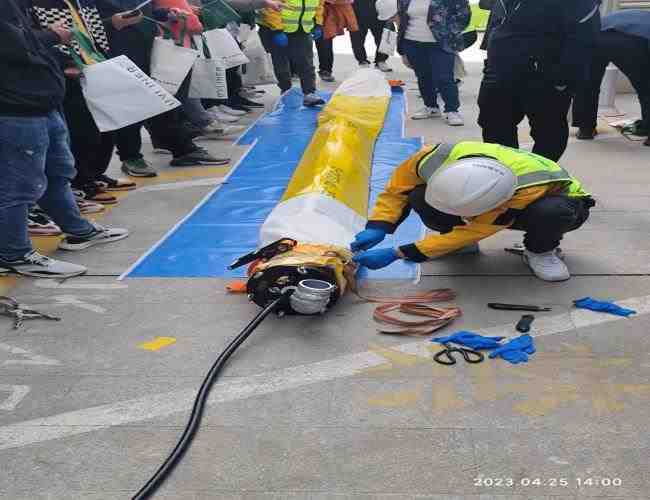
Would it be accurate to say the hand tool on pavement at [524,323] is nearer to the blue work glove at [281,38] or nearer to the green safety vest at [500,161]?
the green safety vest at [500,161]

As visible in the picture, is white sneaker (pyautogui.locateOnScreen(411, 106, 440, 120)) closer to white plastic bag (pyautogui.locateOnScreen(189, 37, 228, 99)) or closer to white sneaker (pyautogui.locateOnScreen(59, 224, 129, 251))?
white plastic bag (pyautogui.locateOnScreen(189, 37, 228, 99))

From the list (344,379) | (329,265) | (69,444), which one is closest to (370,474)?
(344,379)

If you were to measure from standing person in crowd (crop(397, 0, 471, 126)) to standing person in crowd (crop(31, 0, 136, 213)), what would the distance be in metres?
3.05

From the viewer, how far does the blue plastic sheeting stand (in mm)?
3939

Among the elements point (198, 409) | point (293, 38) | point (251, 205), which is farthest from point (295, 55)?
point (198, 409)

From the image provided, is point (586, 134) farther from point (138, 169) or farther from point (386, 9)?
point (386, 9)

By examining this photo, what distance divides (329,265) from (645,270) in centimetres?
152

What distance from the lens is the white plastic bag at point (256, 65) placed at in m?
8.10

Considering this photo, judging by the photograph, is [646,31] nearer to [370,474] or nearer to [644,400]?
[644,400]

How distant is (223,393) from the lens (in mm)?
2771

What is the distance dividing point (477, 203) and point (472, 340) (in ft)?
1.92

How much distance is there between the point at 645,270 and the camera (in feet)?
12.2

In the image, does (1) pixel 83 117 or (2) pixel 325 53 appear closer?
(1) pixel 83 117
